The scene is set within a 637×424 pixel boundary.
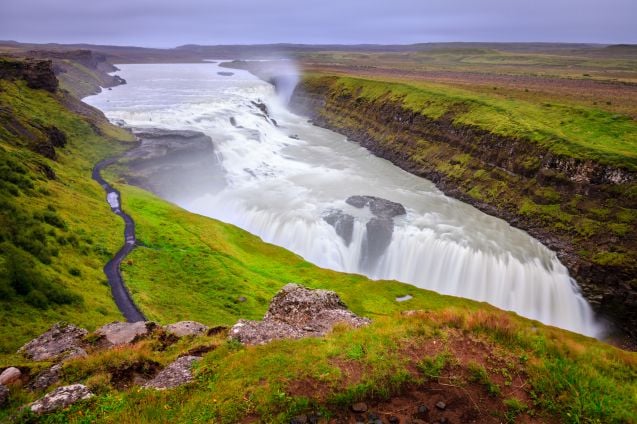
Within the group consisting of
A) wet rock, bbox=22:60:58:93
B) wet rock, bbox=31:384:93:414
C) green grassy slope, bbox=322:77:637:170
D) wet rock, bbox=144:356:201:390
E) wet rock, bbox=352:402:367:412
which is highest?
wet rock, bbox=22:60:58:93

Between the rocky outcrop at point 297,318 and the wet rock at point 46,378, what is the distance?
593cm

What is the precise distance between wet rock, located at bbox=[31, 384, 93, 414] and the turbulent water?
39962 mm

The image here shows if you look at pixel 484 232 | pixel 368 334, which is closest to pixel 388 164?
pixel 484 232

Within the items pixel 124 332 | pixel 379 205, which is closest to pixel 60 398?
pixel 124 332

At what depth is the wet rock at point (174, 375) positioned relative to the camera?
40.9 feet

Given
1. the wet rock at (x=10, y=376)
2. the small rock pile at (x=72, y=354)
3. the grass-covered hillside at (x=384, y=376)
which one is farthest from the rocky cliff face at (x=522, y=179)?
the wet rock at (x=10, y=376)

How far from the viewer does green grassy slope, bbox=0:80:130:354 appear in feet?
68.1

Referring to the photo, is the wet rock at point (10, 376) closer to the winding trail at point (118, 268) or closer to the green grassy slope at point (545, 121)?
the winding trail at point (118, 268)

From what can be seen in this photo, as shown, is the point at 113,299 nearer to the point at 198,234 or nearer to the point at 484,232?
the point at 198,234

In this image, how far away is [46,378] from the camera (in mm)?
13164

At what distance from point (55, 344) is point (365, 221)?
4098 centimetres

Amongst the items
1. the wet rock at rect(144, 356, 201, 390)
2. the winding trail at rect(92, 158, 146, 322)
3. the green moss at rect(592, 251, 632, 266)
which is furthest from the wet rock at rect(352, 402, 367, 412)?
the green moss at rect(592, 251, 632, 266)

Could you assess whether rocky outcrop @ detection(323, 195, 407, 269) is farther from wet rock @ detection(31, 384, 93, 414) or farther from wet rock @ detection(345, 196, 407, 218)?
wet rock @ detection(31, 384, 93, 414)

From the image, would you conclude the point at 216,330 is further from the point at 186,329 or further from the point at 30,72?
the point at 30,72
